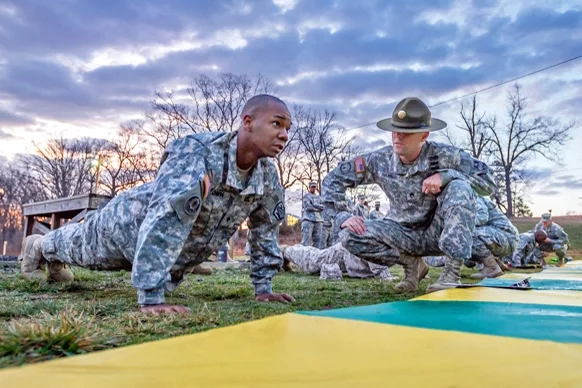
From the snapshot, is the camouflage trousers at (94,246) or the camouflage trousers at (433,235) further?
the camouflage trousers at (433,235)

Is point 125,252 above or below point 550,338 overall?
above

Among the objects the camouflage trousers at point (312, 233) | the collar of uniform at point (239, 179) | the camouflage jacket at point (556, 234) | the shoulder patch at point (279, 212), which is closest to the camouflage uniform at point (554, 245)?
the camouflage jacket at point (556, 234)

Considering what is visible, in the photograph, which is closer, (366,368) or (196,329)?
(366,368)

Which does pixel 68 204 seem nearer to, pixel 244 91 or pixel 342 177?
pixel 342 177

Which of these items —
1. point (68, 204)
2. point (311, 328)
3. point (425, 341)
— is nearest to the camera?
point (425, 341)

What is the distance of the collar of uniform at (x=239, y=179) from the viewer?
91.1 inches

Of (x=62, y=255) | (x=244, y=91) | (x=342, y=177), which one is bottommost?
(x=62, y=255)

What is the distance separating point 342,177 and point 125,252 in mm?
1768

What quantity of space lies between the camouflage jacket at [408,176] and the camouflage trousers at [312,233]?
7.04 metres

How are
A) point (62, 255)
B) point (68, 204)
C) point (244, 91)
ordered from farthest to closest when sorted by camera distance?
point (244, 91) → point (68, 204) → point (62, 255)

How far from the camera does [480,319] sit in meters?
1.38

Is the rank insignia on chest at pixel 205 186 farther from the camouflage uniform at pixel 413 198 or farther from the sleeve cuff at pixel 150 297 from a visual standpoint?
the camouflage uniform at pixel 413 198

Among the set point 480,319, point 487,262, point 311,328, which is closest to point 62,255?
point 311,328

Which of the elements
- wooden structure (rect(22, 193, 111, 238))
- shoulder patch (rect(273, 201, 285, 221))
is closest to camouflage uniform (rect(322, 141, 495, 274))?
shoulder patch (rect(273, 201, 285, 221))
